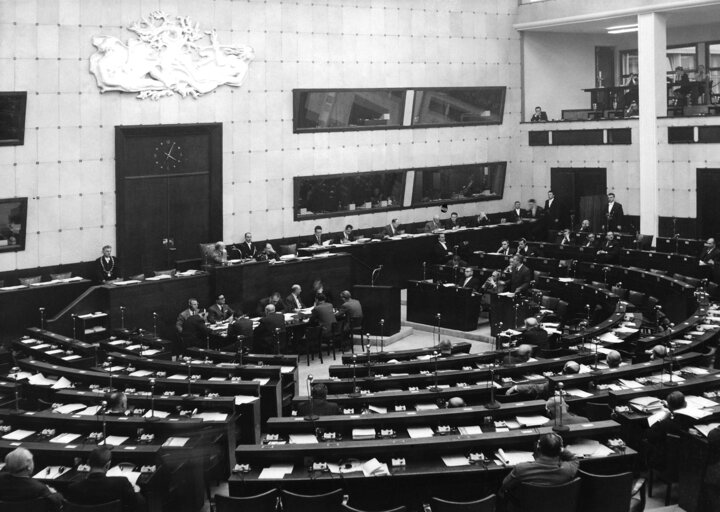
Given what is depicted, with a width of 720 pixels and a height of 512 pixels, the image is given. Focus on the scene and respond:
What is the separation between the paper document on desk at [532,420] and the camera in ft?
32.0

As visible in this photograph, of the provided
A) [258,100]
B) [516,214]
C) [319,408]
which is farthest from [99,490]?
[516,214]

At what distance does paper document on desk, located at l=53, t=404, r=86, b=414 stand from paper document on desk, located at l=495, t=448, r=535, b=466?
210 inches

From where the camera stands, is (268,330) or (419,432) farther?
(268,330)

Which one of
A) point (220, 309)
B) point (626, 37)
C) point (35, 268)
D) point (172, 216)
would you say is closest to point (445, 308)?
point (220, 309)

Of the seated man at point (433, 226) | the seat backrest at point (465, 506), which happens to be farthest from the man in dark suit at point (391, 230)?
the seat backrest at point (465, 506)

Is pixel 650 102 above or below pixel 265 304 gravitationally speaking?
above

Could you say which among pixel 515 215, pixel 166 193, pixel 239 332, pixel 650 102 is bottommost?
pixel 239 332

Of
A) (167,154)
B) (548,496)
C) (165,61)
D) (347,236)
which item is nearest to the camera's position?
(548,496)

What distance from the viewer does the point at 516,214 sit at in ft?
87.6

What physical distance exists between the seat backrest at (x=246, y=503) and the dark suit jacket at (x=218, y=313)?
9.65m

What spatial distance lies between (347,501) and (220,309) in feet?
31.3

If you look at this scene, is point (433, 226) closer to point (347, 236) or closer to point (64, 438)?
point (347, 236)

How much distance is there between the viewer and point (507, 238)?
2569 centimetres

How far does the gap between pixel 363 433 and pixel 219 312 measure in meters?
8.31
